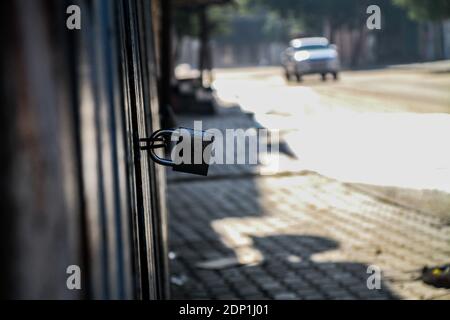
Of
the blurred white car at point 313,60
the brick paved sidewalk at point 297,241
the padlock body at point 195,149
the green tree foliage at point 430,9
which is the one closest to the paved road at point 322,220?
the brick paved sidewalk at point 297,241

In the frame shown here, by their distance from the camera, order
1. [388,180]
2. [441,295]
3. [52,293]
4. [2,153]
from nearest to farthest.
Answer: [2,153], [52,293], [441,295], [388,180]

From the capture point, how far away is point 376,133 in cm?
1484

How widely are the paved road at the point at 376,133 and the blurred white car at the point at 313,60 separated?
296 inches

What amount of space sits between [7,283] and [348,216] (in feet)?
25.0

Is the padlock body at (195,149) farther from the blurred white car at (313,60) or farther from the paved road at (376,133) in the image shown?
the blurred white car at (313,60)

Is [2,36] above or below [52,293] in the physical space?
above

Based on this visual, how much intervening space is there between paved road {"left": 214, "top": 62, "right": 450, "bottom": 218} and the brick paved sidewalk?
50cm

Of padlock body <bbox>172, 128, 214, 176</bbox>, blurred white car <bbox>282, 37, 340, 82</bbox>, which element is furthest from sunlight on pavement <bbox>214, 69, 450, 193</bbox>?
blurred white car <bbox>282, 37, 340, 82</bbox>

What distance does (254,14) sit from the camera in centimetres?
9375

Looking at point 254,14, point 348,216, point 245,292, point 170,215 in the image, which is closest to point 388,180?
point 348,216

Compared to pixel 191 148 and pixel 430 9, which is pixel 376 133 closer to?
pixel 191 148

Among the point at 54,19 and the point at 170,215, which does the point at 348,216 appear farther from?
the point at 54,19

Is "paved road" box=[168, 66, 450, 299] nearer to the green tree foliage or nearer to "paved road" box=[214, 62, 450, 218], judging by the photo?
"paved road" box=[214, 62, 450, 218]

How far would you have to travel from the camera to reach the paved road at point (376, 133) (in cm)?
982
